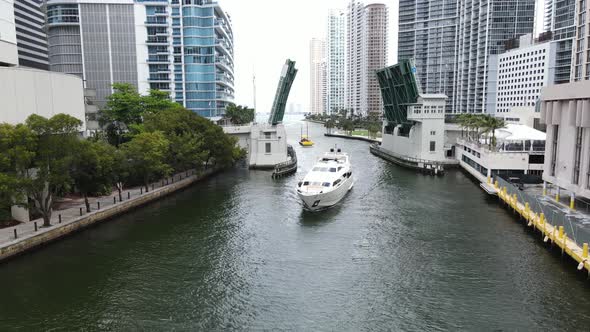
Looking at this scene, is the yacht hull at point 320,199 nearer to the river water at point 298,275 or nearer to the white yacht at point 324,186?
the white yacht at point 324,186

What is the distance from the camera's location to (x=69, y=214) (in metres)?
37.0

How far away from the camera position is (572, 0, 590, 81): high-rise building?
7979cm

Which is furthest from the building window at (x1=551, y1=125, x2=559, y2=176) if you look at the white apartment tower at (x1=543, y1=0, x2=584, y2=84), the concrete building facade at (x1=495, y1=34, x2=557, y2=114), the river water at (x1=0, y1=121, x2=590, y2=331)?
the white apartment tower at (x1=543, y1=0, x2=584, y2=84)

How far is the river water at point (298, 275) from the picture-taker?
72.5 feet

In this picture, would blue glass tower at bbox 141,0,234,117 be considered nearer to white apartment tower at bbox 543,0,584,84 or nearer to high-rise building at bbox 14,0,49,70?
high-rise building at bbox 14,0,49,70

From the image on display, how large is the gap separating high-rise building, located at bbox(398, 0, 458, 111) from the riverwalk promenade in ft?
500

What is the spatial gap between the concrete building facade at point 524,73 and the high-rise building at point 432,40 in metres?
24.2

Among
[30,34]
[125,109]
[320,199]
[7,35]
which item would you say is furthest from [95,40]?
[320,199]

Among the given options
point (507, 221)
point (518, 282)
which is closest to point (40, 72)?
point (518, 282)

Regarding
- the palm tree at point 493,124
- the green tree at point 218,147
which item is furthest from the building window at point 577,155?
the green tree at point 218,147

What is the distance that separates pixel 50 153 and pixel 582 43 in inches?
3614

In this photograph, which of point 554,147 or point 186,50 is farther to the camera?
point 186,50

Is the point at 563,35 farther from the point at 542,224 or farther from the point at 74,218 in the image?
the point at 74,218

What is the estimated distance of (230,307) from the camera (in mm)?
23391
